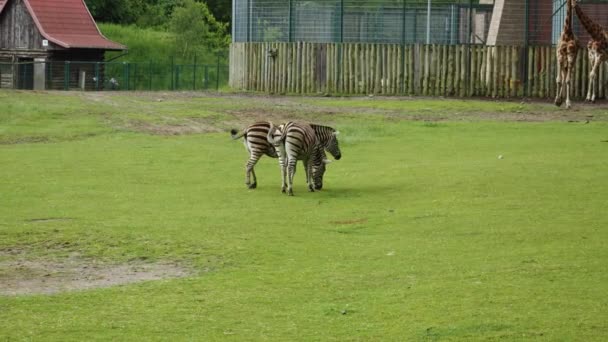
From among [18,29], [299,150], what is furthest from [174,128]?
[18,29]

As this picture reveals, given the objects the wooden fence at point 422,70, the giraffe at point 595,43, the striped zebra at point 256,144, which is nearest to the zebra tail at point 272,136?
the striped zebra at point 256,144

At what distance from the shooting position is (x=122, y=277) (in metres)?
12.8

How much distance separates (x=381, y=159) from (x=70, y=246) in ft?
35.2

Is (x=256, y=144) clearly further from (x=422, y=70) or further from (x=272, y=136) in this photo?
(x=422, y=70)

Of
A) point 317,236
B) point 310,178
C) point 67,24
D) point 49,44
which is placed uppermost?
point 67,24

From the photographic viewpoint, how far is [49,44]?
6216 centimetres

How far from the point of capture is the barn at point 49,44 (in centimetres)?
5934

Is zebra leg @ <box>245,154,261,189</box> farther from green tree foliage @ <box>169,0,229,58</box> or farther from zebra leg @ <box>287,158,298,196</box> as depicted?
green tree foliage @ <box>169,0,229,58</box>

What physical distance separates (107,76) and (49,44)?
11.5 ft

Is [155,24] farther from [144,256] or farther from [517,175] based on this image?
[144,256]

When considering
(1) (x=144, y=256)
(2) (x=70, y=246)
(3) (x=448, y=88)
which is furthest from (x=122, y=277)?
(3) (x=448, y=88)

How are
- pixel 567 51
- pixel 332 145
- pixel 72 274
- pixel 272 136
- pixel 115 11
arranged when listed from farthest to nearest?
pixel 115 11
pixel 567 51
pixel 332 145
pixel 272 136
pixel 72 274

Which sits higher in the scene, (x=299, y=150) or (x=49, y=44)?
(x=49, y=44)

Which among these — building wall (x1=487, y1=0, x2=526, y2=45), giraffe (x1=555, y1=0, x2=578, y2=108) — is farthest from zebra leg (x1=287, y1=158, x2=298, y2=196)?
building wall (x1=487, y1=0, x2=526, y2=45)
